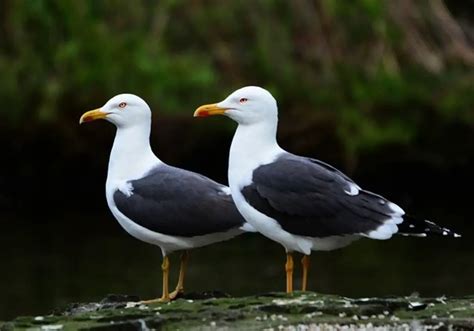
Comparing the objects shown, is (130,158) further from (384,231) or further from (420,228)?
(420,228)

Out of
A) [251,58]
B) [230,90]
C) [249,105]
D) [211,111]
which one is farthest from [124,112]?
[251,58]

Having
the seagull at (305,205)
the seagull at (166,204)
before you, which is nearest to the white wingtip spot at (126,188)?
the seagull at (166,204)

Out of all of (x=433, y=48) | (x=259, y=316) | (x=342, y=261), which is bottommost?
(x=342, y=261)

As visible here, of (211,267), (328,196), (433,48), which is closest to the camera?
(328,196)

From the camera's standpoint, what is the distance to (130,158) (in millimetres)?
8688

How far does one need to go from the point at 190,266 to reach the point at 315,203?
812 cm

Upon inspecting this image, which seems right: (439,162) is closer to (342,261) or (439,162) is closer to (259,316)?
(342,261)

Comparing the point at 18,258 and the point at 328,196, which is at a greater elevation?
the point at 328,196

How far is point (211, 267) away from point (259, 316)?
8.86 m

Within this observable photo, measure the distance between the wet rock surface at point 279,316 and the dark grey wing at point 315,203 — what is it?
1.54ft

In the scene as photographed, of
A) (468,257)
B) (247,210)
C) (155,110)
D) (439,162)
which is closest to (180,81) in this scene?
(155,110)

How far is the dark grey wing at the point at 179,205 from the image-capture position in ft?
27.2

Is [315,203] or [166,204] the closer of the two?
[315,203]

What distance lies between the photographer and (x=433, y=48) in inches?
806
